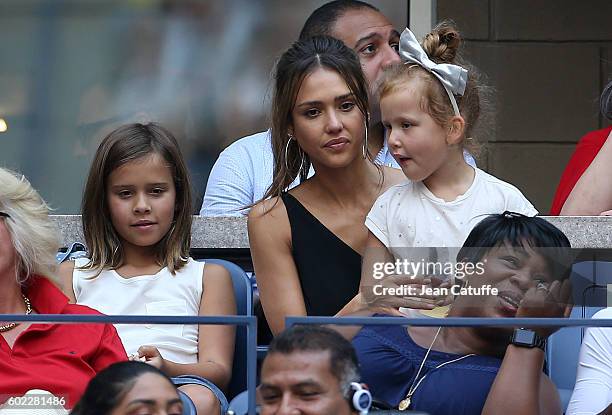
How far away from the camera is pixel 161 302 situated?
3.89m

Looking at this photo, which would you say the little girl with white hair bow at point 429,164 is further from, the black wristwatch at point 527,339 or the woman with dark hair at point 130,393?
the woman with dark hair at point 130,393

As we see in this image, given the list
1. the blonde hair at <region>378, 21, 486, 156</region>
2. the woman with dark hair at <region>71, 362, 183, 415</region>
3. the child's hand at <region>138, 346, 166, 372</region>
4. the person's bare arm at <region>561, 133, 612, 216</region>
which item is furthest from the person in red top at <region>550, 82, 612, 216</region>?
the woman with dark hair at <region>71, 362, 183, 415</region>

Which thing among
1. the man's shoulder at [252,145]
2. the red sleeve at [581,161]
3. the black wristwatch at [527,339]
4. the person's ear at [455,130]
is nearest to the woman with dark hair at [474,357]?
the black wristwatch at [527,339]

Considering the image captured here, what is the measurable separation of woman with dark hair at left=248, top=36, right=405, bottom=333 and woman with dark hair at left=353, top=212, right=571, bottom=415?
1.88ft

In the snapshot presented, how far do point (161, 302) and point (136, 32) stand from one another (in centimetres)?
300

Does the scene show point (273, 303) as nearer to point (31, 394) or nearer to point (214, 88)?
point (31, 394)

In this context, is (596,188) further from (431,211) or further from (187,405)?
(187,405)

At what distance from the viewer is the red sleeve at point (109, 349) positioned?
3.13 meters

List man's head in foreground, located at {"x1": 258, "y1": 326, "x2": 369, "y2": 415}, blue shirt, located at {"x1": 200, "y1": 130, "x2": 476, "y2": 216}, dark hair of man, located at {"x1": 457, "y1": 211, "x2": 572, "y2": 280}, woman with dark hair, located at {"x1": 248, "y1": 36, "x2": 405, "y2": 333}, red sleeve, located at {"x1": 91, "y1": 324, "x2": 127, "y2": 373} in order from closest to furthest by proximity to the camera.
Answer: man's head in foreground, located at {"x1": 258, "y1": 326, "x2": 369, "y2": 415} < red sleeve, located at {"x1": 91, "y1": 324, "x2": 127, "y2": 373} < dark hair of man, located at {"x1": 457, "y1": 211, "x2": 572, "y2": 280} < woman with dark hair, located at {"x1": 248, "y1": 36, "x2": 405, "y2": 333} < blue shirt, located at {"x1": 200, "y1": 130, "x2": 476, "y2": 216}

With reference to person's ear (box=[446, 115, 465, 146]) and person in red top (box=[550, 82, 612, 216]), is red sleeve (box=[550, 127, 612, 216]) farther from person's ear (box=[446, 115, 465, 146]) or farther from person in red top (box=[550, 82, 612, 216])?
person's ear (box=[446, 115, 465, 146])

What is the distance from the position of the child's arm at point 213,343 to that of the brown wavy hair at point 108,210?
0.13 metres

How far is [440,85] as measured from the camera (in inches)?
152

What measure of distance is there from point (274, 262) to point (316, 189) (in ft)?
0.91

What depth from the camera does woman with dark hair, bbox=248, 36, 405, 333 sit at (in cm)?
379
